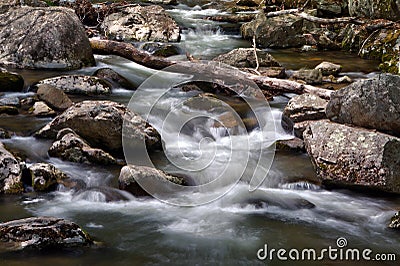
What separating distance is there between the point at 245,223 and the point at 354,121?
252 centimetres

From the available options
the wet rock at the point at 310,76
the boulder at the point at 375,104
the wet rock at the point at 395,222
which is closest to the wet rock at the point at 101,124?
the boulder at the point at 375,104

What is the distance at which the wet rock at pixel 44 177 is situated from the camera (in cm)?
587

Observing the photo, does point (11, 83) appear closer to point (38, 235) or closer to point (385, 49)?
point (38, 235)

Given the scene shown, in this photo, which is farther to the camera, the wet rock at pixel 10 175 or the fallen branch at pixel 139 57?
the fallen branch at pixel 139 57

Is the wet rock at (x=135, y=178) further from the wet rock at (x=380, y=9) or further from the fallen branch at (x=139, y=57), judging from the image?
the wet rock at (x=380, y=9)

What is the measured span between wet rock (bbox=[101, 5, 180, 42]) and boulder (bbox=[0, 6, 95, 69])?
11.2 feet

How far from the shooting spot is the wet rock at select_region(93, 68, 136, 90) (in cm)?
1041

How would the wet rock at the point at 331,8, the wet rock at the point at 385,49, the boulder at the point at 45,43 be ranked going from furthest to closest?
the wet rock at the point at 331,8, the wet rock at the point at 385,49, the boulder at the point at 45,43

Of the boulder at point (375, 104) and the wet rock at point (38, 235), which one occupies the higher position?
the boulder at point (375, 104)

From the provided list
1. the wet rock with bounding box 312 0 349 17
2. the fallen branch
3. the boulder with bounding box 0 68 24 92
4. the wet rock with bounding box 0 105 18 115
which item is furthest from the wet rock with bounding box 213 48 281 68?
the wet rock with bounding box 312 0 349 17

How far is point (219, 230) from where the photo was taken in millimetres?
5262

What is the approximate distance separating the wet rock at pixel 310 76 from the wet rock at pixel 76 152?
556 centimetres

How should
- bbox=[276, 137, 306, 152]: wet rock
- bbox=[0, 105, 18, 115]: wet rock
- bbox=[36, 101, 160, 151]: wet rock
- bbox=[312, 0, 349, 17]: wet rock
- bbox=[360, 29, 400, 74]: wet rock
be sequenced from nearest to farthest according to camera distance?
bbox=[36, 101, 160, 151]: wet rock < bbox=[276, 137, 306, 152]: wet rock < bbox=[0, 105, 18, 115]: wet rock < bbox=[360, 29, 400, 74]: wet rock < bbox=[312, 0, 349, 17]: wet rock

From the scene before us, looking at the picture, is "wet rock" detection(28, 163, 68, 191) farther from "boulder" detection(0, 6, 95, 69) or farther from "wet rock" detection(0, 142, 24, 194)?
"boulder" detection(0, 6, 95, 69)
